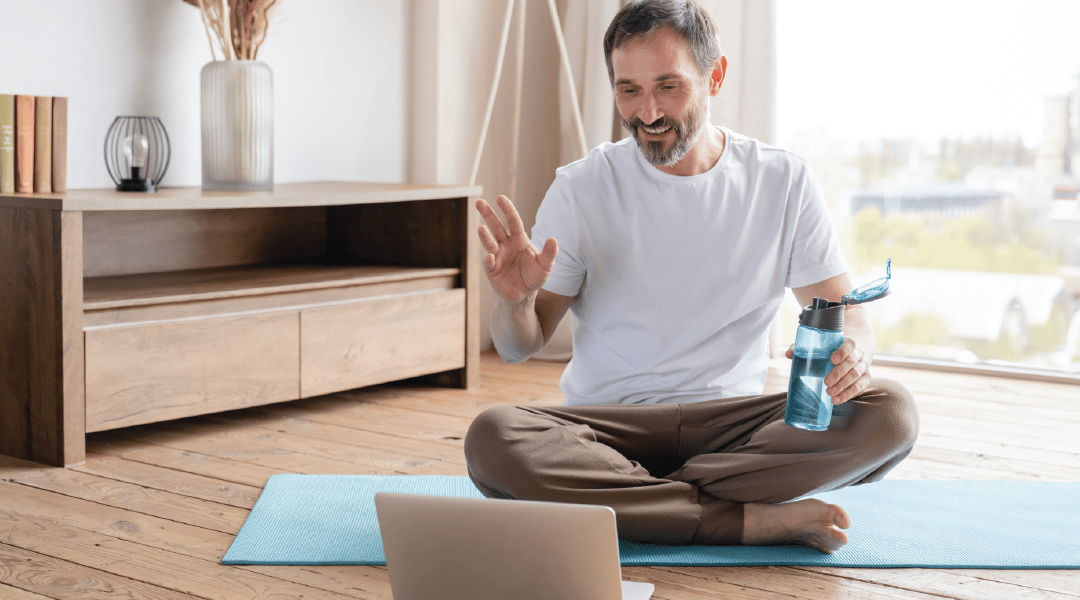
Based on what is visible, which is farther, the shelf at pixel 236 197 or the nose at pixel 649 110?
the shelf at pixel 236 197

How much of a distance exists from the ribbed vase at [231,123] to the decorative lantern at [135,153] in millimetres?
117

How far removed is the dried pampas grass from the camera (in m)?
2.68

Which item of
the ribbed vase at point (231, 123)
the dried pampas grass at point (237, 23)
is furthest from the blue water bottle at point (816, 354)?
the dried pampas grass at point (237, 23)

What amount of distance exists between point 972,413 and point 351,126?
79.3 inches

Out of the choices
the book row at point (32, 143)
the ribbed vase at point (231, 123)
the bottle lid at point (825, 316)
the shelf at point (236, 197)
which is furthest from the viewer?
the ribbed vase at point (231, 123)

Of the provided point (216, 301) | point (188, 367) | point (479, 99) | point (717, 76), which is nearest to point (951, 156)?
point (479, 99)

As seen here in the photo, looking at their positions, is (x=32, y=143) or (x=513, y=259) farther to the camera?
(x=32, y=143)

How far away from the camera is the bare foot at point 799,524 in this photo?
5.57ft

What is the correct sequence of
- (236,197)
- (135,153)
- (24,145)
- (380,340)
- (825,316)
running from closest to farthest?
(825,316), (24,145), (236,197), (135,153), (380,340)

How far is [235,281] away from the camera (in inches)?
103

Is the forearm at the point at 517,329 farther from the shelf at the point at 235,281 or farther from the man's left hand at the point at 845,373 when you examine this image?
the shelf at the point at 235,281

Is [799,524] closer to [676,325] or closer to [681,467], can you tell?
[681,467]

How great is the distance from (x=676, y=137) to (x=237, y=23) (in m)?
1.47

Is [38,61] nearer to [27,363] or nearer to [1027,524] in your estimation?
[27,363]
